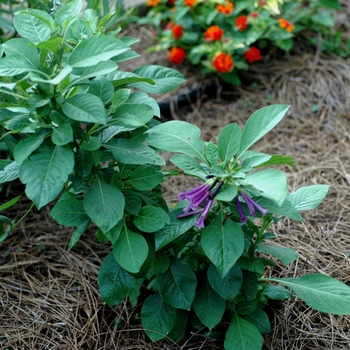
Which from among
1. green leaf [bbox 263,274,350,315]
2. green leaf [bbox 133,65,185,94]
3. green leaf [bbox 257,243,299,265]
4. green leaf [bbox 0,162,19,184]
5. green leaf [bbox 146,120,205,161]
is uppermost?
green leaf [bbox 133,65,185,94]

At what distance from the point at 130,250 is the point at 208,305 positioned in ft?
1.07

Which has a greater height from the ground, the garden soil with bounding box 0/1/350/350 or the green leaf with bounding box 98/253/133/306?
the green leaf with bounding box 98/253/133/306

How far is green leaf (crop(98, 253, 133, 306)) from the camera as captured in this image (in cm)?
146

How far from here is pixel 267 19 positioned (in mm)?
3170

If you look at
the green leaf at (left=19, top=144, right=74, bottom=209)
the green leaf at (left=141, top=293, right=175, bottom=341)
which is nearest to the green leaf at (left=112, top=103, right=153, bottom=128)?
the green leaf at (left=19, top=144, right=74, bottom=209)

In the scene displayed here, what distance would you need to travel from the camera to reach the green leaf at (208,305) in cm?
146

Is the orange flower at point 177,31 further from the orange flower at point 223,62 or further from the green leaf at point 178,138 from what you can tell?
the green leaf at point 178,138

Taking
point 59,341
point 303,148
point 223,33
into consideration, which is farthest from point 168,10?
Answer: point 59,341

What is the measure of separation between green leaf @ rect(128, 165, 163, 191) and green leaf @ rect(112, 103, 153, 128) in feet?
0.47

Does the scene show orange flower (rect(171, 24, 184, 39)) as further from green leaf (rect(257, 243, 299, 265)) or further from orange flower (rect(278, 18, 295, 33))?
green leaf (rect(257, 243, 299, 265))

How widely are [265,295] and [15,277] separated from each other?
988 millimetres

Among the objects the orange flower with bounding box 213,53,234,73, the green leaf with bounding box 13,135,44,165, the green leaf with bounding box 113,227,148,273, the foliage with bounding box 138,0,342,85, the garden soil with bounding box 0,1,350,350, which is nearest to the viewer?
the green leaf with bounding box 13,135,44,165

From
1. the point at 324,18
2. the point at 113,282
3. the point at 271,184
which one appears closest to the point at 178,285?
the point at 113,282

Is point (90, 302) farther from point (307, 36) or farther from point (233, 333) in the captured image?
point (307, 36)
